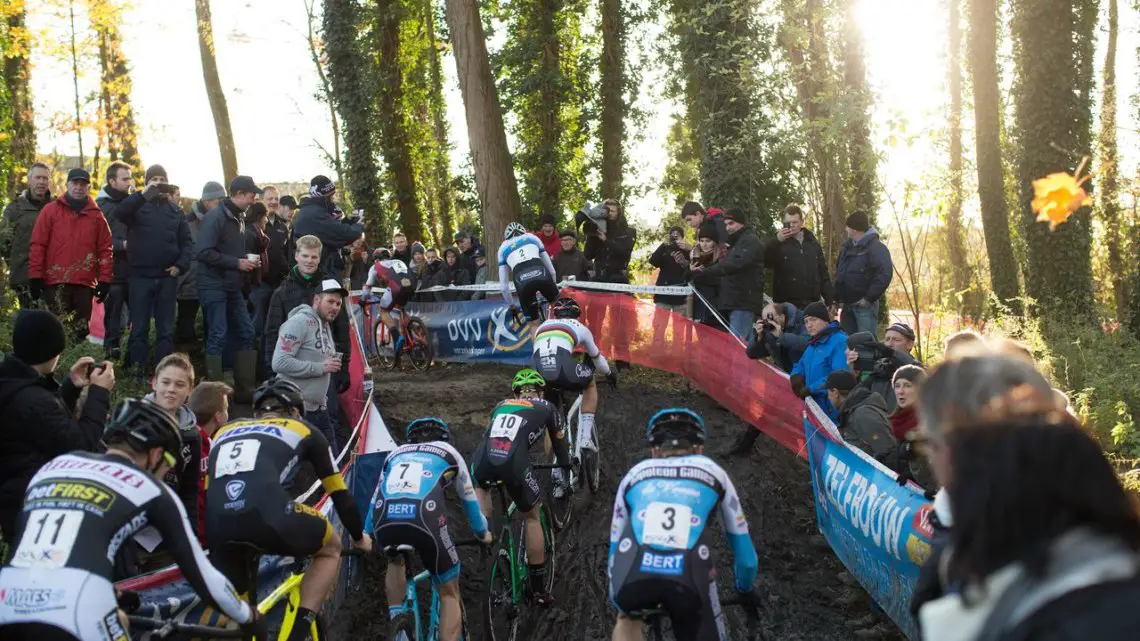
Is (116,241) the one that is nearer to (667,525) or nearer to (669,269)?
(669,269)

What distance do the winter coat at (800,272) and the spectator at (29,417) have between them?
29.0 feet

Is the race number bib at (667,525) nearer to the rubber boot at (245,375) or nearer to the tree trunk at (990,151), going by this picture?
the rubber boot at (245,375)

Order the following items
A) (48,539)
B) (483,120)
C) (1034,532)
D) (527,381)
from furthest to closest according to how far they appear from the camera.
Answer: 1. (483,120)
2. (527,381)
3. (48,539)
4. (1034,532)

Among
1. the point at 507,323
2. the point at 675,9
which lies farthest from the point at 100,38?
the point at 507,323

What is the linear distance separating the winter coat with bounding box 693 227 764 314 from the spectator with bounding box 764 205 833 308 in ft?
0.80

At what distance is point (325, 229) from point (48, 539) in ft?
28.2

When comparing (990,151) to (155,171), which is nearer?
(155,171)

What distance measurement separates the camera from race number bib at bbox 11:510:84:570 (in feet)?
15.0

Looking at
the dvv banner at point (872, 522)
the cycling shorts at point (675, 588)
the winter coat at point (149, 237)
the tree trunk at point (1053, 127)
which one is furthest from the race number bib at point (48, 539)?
the tree trunk at point (1053, 127)

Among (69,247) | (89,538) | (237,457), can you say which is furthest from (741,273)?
(89,538)

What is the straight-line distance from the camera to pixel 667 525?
5.87 metres

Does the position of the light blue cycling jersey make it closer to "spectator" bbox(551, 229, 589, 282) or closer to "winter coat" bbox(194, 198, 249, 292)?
"winter coat" bbox(194, 198, 249, 292)

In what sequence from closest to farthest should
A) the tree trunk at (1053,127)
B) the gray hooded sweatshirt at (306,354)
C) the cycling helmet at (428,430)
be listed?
the cycling helmet at (428,430)
the gray hooded sweatshirt at (306,354)
the tree trunk at (1053,127)

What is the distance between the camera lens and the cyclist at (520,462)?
8.83 m
